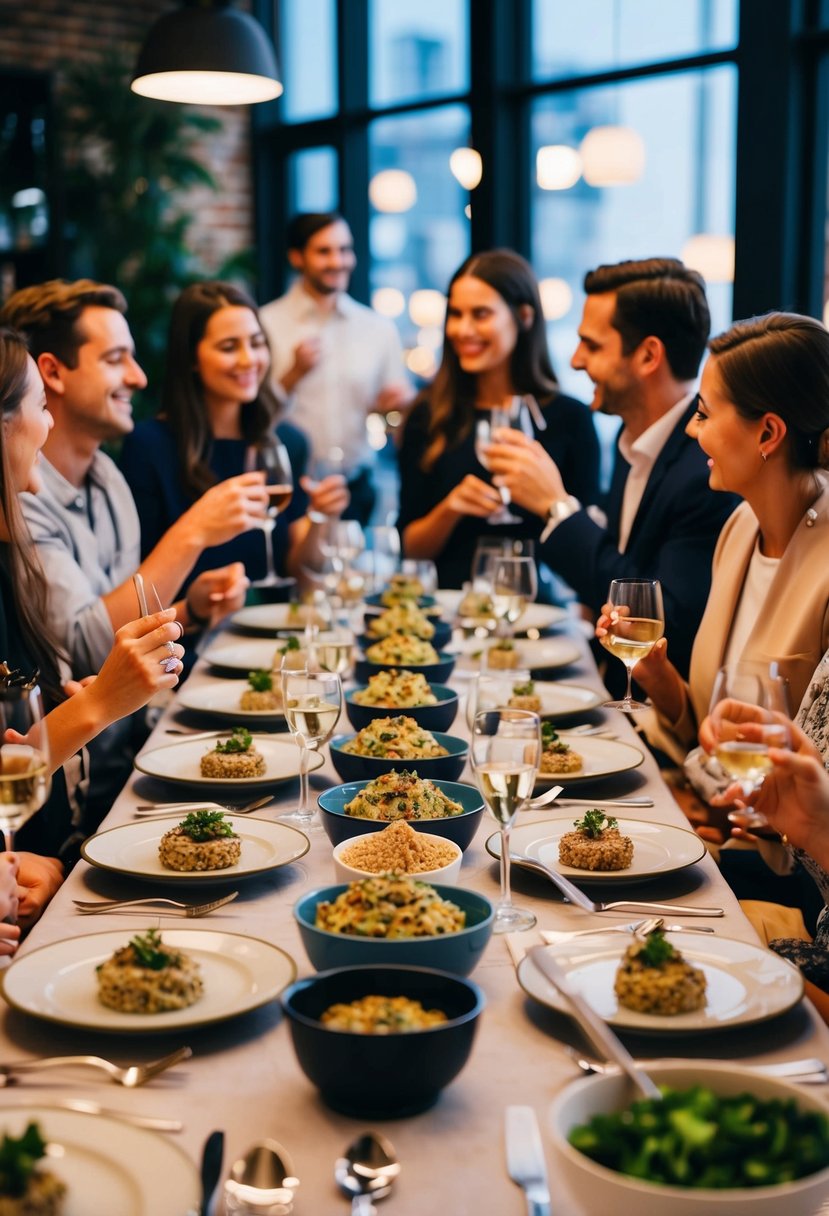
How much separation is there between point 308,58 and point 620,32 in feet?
7.50

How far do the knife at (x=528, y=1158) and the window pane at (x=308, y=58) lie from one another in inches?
255

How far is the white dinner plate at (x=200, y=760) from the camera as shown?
6.12ft

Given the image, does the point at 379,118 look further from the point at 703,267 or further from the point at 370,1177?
the point at 370,1177

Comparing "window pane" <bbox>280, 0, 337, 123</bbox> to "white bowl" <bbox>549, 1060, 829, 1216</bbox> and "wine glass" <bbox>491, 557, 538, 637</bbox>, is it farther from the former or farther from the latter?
"white bowl" <bbox>549, 1060, 829, 1216</bbox>

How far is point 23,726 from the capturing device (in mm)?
1230

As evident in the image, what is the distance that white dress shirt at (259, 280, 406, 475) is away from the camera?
5746mm

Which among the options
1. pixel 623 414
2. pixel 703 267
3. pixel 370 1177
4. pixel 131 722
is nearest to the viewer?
pixel 370 1177

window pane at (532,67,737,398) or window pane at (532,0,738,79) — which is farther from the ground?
window pane at (532,0,738,79)

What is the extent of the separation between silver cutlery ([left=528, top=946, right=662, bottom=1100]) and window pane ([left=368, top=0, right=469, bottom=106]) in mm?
5474

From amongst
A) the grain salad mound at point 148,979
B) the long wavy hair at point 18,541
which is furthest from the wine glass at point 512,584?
the grain salad mound at point 148,979

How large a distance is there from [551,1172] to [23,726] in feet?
2.01

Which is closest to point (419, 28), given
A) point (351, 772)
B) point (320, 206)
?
point (320, 206)

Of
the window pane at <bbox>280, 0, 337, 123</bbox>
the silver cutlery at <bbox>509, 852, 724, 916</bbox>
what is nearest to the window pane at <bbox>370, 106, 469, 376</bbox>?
the window pane at <bbox>280, 0, 337, 123</bbox>

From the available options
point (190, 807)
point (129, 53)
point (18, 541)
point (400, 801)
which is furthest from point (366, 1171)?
point (129, 53)
